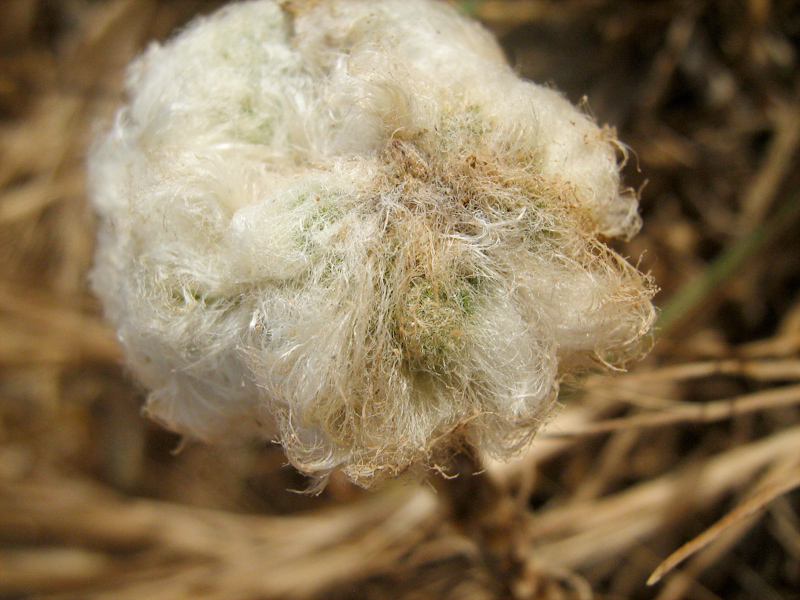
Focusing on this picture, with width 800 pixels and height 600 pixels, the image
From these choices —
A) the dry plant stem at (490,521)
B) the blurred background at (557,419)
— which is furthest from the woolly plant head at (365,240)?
the blurred background at (557,419)

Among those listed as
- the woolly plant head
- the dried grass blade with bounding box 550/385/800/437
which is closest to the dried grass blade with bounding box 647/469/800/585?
the dried grass blade with bounding box 550/385/800/437

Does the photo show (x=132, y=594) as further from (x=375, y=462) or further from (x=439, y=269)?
(x=439, y=269)

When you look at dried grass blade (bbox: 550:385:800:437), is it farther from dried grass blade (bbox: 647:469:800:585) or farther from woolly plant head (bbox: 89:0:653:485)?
woolly plant head (bbox: 89:0:653:485)

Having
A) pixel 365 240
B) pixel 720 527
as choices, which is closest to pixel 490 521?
pixel 720 527

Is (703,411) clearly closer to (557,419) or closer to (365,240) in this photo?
(557,419)

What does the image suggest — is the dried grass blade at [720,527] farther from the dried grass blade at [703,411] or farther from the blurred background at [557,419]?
the blurred background at [557,419]

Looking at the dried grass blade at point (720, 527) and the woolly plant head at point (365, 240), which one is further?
the dried grass blade at point (720, 527)
